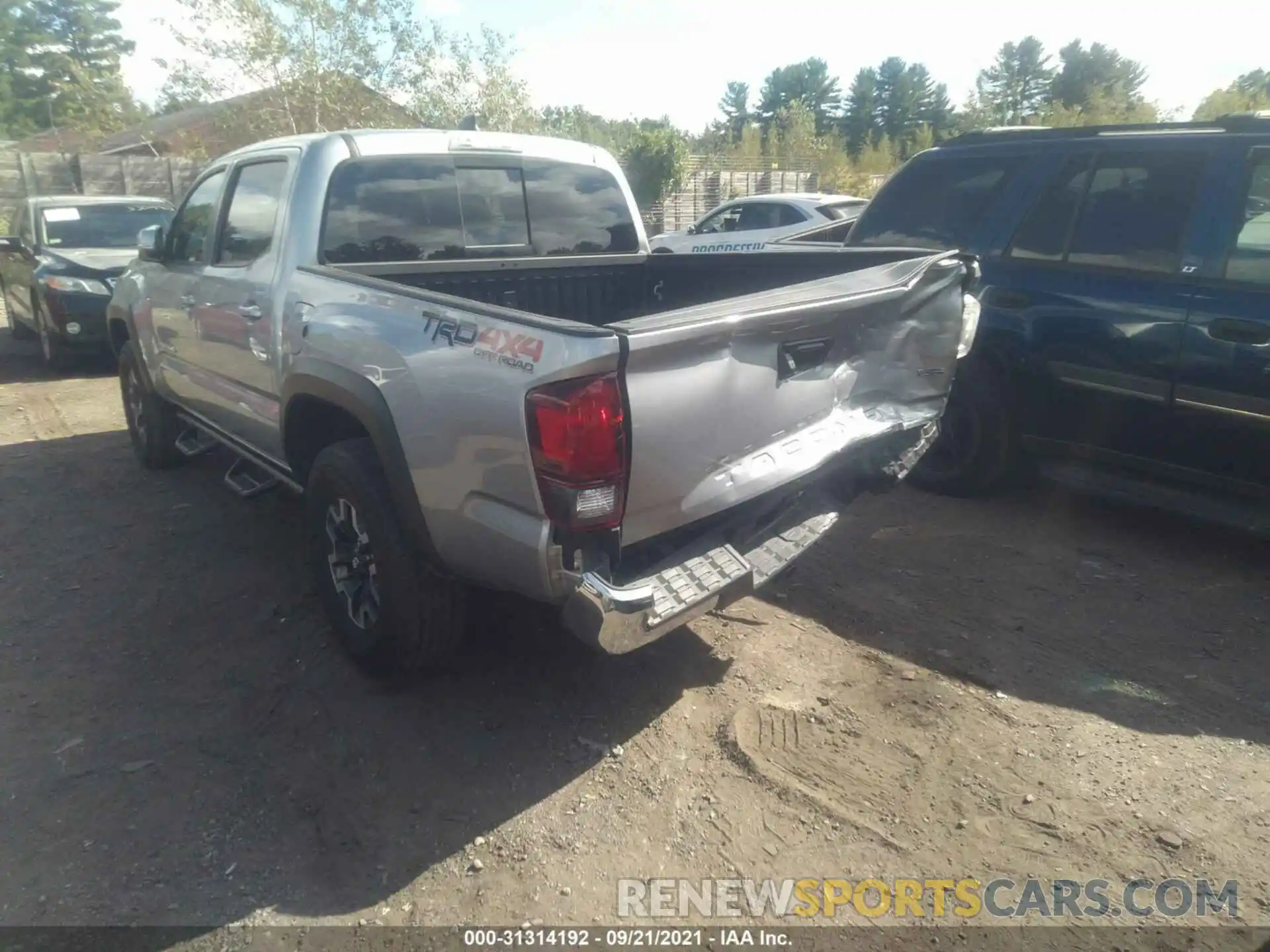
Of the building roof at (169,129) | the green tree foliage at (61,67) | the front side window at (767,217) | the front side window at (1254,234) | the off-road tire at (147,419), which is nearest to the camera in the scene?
the front side window at (1254,234)

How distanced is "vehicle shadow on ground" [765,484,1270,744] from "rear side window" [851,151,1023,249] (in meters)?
1.55

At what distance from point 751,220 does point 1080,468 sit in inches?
350

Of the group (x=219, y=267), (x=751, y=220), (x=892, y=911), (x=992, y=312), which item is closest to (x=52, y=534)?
(x=219, y=267)

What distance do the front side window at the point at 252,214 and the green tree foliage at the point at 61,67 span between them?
51.6 metres

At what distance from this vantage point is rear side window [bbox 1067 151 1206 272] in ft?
14.4

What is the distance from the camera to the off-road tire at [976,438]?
5.02 m

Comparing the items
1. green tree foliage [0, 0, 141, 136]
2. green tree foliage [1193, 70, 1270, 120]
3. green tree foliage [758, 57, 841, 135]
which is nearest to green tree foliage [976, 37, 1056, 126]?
green tree foliage [758, 57, 841, 135]

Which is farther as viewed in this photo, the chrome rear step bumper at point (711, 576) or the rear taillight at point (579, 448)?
the chrome rear step bumper at point (711, 576)

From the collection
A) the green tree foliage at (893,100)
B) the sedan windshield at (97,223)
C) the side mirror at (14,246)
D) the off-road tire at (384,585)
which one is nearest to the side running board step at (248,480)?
the off-road tire at (384,585)

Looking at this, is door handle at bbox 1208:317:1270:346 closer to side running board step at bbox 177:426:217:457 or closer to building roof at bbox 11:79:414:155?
Answer: side running board step at bbox 177:426:217:457

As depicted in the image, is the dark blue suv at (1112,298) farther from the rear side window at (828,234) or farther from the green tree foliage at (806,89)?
the green tree foliage at (806,89)

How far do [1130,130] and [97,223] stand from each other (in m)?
9.83

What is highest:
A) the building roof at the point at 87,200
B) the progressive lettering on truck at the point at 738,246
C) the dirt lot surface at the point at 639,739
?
the building roof at the point at 87,200

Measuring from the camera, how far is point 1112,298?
14.8 ft
